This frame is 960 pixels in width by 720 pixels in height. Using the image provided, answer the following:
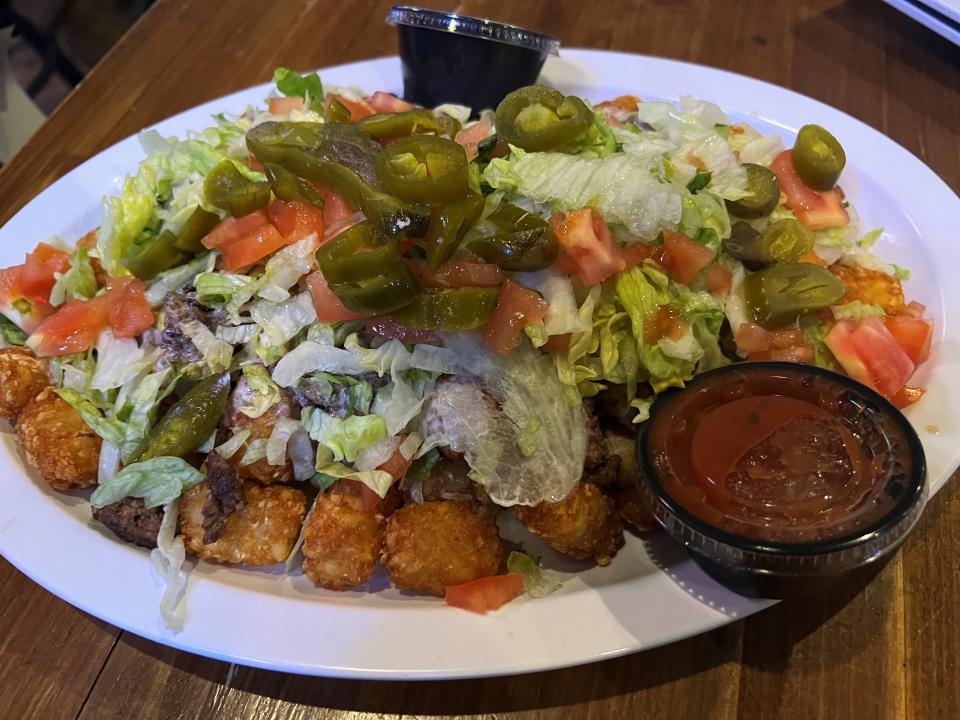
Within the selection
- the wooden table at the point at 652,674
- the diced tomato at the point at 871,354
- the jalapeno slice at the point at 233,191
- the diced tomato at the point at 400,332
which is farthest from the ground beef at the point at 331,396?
the diced tomato at the point at 871,354

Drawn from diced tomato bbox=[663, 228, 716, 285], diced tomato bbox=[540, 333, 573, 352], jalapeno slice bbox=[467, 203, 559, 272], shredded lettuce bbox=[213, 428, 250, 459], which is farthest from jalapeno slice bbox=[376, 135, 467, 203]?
shredded lettuce bbox=[213, 428, 250, 459]

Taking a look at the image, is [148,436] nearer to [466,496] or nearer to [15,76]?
[466,496]

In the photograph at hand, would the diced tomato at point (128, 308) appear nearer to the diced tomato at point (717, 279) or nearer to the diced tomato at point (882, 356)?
the diced tomato at point (717, 279)

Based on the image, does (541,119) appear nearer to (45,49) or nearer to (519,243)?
(519,243)

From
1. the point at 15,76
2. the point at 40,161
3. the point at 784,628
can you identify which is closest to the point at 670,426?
the point at 784,628

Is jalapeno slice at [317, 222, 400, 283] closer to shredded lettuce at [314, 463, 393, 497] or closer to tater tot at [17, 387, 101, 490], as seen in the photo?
shredded lettuce at [314, 463, 393, 497]

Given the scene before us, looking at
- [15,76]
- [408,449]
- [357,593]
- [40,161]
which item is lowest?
[15,76]
